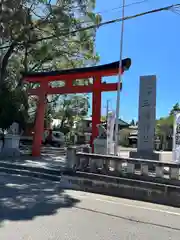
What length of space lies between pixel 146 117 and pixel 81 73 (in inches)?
239

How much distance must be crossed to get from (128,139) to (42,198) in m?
45.3

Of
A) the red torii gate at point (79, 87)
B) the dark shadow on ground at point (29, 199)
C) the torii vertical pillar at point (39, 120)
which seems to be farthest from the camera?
the torii vertical pillar at point (39, 120)

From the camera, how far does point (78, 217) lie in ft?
19.1

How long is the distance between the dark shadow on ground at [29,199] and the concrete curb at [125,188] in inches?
22.1

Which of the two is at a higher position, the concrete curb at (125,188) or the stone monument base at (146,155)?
the stone monument base at (146,155)

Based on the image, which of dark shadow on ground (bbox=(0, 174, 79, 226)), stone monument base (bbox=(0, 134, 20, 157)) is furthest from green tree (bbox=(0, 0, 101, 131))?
dark shadow on ground (bbox=(0, 174, 79, 226))

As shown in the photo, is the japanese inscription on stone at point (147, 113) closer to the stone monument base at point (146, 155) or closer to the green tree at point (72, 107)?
the stone monument base at point (146, 155)

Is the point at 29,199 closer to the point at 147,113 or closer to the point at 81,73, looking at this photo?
the point at 147,113

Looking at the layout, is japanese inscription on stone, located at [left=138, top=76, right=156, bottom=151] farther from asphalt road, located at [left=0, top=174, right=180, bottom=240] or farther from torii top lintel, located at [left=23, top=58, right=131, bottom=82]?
asphalt road, located at [left=0, top=174, right=180, bottom=240]

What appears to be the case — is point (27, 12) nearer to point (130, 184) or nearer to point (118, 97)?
point (118, 97)

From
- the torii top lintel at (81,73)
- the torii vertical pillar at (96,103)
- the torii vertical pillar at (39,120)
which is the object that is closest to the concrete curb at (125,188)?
the torii vertical pillar at (96,103)

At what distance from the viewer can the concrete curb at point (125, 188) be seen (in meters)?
7.34

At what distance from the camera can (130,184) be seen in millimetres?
7941

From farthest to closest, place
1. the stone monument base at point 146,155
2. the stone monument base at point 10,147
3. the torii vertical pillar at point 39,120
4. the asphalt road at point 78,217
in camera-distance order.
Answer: the torii vertical pillar at point 39,120 → the stone monument base at point 10,147 → the stone monument base at point 146,155 → the asphalt road at point 78,217
